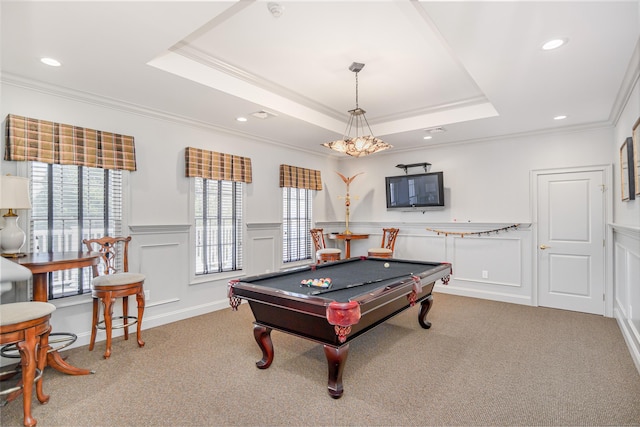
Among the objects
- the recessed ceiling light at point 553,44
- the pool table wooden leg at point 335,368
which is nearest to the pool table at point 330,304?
the pool table wooden leg at point 335,368

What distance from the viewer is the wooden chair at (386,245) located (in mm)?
5559

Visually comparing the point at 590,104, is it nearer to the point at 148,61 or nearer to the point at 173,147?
the point at 148,61

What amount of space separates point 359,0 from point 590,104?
301cm

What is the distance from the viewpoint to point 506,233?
16.8 feet

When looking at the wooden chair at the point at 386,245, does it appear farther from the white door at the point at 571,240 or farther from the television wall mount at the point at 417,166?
the white door at the point at 571,240

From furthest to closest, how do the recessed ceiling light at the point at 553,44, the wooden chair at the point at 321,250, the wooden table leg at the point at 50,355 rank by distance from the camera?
the wooden chair at the point at 321,250
the wooden table leg at the point at 50,355
the recessed ceiling light at the point at 553,44

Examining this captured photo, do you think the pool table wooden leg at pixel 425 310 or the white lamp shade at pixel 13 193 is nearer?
the white lamp shade at pixel 13 193

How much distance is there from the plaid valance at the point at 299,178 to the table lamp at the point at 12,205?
10.9 ft

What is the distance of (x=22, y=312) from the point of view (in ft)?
7.06

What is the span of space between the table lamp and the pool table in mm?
1700

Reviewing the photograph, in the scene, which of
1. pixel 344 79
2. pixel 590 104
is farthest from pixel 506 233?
pixel 344 79

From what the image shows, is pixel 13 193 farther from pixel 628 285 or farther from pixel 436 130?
pixel 628 285

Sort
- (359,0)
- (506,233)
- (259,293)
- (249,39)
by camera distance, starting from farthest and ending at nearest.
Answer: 1. (506,233)
2. (249,39)
3. (259,293)
4. (359,0)

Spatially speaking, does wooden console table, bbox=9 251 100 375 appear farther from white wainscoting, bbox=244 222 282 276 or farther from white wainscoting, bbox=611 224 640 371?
white wainscoting, bbox=611 224 640 371
